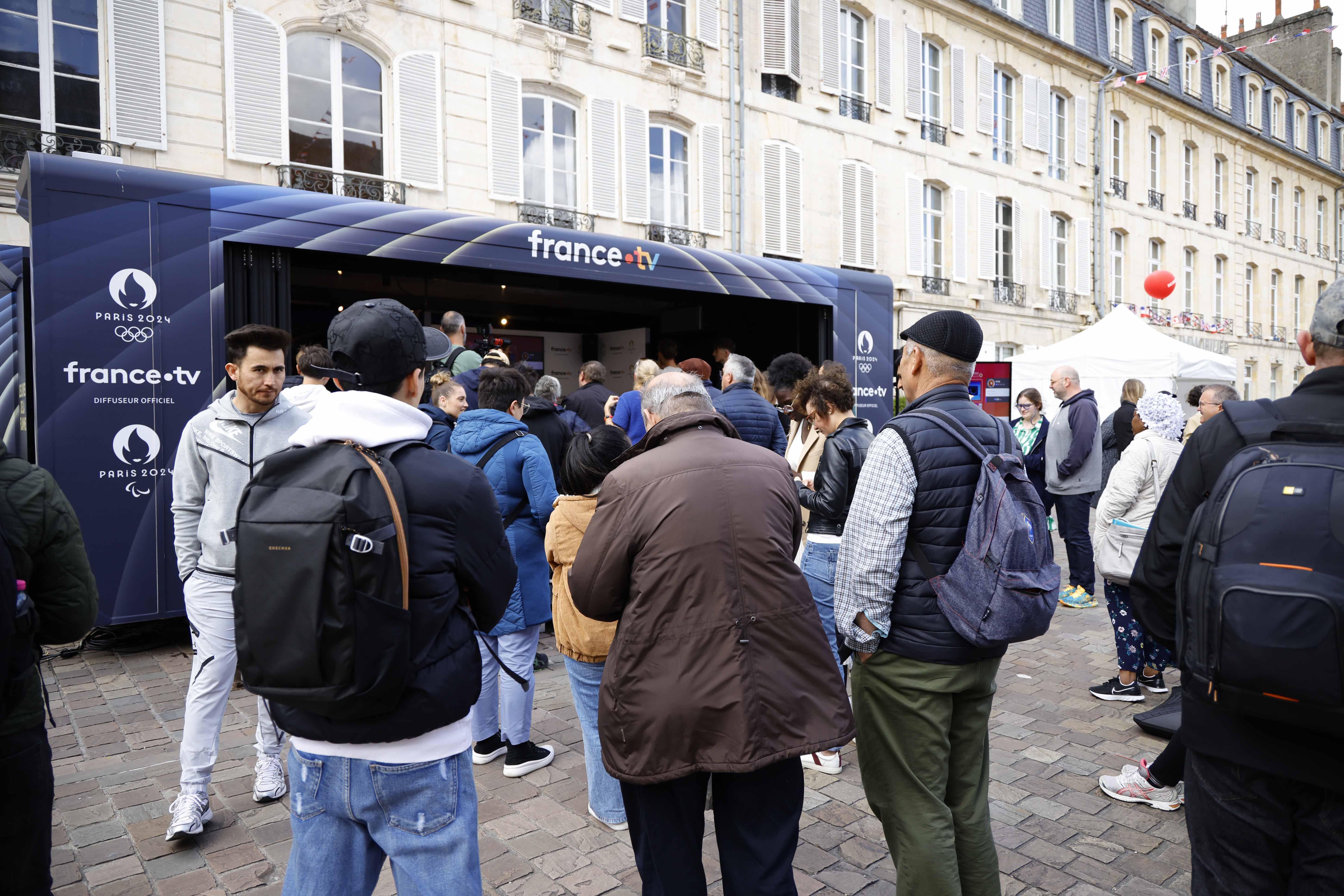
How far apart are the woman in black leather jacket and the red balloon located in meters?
13.4

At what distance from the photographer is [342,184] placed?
32.4ft

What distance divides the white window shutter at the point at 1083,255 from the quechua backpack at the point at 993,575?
67.6 feet

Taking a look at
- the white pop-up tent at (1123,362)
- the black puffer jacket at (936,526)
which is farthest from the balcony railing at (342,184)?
the white pop-up tent at (1123,362)

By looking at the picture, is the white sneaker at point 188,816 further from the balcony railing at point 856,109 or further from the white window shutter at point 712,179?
the balcony railing at point 856,109

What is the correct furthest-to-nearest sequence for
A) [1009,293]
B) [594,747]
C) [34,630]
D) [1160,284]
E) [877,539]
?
[1009,293] < [1160,284] < [594,747] < [877,539] < [34,630]

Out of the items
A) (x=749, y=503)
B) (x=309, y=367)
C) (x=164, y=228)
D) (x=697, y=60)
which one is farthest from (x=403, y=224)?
(x=697, y=60)

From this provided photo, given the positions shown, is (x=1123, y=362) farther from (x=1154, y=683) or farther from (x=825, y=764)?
(x=825, y=764)

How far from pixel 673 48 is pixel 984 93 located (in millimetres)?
8396

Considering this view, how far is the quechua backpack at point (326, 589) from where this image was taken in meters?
1.59

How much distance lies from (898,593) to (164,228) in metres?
5.24

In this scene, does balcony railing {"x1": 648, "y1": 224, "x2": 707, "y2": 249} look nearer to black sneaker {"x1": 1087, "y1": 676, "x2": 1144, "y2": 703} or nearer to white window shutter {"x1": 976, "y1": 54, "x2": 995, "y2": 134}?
white window shutter {"x1": 976, "y1": 54, "x2": 995, "y2": 134}

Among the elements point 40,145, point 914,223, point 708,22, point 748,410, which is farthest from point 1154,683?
point 914,223

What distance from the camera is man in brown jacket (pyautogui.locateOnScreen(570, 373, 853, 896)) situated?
205 centimetres

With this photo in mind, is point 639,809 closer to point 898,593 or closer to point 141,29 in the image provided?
point 898,593
